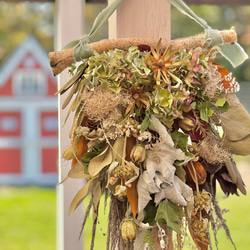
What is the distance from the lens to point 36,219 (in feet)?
13.4

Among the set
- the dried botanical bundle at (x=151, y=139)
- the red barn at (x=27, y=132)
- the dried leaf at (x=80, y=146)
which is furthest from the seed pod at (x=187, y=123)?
the red barn at (x=27, y=132)

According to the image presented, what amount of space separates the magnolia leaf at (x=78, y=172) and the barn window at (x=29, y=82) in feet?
12.0

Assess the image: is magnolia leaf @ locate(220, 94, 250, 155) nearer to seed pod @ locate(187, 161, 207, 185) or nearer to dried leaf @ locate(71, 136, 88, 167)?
seed pod @ locate(187, 161, 207, 185)

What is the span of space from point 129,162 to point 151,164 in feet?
0.15

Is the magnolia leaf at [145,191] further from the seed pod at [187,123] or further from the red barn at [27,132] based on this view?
the red barn at [27,132]

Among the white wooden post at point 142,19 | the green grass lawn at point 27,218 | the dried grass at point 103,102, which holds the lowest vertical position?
the green grass lawn at point 27,218

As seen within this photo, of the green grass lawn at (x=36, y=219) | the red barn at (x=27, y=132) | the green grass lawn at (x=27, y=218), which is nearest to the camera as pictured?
the green grass lawn at (x=36, y=219)

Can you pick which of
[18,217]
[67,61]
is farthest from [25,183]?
[67,61]

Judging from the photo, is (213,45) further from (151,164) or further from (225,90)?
(151,164)

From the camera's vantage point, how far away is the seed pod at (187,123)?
0.87 m

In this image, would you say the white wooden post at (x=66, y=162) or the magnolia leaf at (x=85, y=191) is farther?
the white wooden post at (x=66, y=162)

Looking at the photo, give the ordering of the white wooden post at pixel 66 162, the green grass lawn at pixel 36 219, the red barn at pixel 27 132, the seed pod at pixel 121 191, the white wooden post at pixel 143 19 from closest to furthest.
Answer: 1. the seed pod at pixel 121 191
2. the white wooden post at pixel 143 19
3. the white wooden post at pixel 66 162
4. the green grass lawn at pixel 36 219
5. the red barn at pixel 27 132

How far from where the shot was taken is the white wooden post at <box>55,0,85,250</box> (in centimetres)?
110

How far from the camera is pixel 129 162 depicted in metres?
0.85
